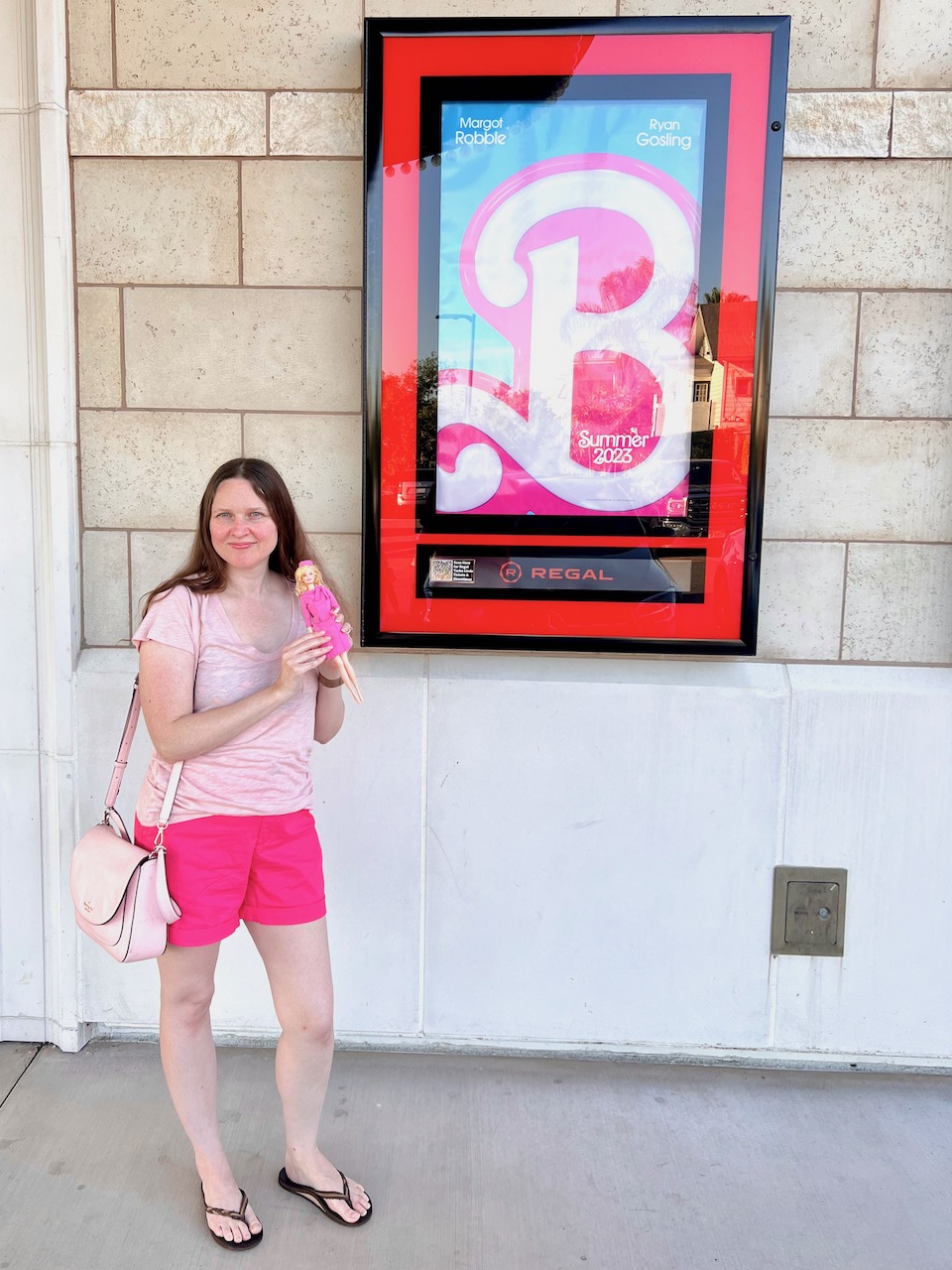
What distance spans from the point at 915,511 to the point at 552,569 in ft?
3.66

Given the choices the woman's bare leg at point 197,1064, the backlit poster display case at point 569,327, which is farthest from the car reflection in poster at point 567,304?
the woman's bare leg at point 197,1064

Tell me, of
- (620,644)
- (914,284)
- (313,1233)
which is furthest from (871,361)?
(313,1233)

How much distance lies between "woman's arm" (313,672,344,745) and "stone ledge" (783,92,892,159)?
6.67 ft

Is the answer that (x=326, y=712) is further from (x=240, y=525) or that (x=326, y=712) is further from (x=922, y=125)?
(x=922, y=125)

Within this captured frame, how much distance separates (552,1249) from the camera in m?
2.39

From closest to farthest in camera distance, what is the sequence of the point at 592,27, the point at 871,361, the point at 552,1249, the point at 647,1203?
the point at 552,1249 < the point at 647,1203 < the point at 592,27 < the point at 871,361

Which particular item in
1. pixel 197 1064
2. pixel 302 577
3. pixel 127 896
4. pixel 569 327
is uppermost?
pixel 569 327

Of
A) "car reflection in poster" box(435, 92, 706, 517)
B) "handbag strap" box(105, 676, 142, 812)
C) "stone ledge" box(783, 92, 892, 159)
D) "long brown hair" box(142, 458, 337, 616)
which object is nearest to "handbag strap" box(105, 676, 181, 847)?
"handbag strap" box(105, 676, 142, 812)

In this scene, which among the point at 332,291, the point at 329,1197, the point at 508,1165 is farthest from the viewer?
the point at 332,291

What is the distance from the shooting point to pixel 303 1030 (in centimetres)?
239

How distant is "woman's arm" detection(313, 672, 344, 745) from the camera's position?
8.13 ft

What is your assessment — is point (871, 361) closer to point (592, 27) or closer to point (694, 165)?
point (694, 165)

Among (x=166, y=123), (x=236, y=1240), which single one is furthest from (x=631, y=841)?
(x=166, y=123)

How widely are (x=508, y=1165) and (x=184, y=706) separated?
5.03ft
